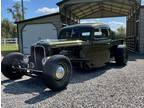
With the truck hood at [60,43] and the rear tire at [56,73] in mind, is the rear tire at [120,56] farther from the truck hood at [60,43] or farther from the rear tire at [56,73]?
the rear tire at [56,73]

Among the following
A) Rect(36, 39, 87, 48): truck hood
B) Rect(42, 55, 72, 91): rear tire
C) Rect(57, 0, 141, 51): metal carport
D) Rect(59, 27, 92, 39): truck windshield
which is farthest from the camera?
Rect(57, 0, 141, 51): metal carport

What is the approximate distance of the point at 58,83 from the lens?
6465 millimetres

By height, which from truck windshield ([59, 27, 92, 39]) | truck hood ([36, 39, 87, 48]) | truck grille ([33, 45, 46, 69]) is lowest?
truck grille ([33, 45, 46, 69])

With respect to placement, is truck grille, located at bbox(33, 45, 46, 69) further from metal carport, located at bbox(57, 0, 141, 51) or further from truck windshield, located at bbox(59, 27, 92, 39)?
metal carport, located at bbox(57, 0, 141, 51)

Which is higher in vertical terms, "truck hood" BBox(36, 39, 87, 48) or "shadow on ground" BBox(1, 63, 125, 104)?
"truck hood" BBox(36, 39, 87, 48)

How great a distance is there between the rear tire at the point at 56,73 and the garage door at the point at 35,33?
1233cm

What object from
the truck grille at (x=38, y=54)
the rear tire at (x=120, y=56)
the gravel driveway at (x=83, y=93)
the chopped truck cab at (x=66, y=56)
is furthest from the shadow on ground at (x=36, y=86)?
the rear tire at (x=120, y=56)

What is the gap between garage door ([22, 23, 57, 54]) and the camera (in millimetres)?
19188

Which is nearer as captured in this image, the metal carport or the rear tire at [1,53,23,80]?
the rear tire at [1,53,23,80]

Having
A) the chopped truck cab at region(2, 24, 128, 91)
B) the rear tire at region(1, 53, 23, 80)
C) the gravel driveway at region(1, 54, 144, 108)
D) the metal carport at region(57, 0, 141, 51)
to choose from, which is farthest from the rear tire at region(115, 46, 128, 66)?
the metal carport at region(57, 0, 141, 51)

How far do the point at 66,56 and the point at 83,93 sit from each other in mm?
2255

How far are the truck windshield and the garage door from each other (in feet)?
30.8

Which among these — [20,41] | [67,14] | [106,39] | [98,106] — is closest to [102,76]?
[106,39]

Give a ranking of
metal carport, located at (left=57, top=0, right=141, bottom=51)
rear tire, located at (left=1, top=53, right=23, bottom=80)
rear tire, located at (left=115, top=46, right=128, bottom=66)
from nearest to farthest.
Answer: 1. rear tire, located at (left=1, top=53, right=23, bottom=80)
2. rear tire, located at (left=115, top=46, right=128, bottom=66)
3. metal carport, located at (left=57, top=0, right=141, bottom=51)
